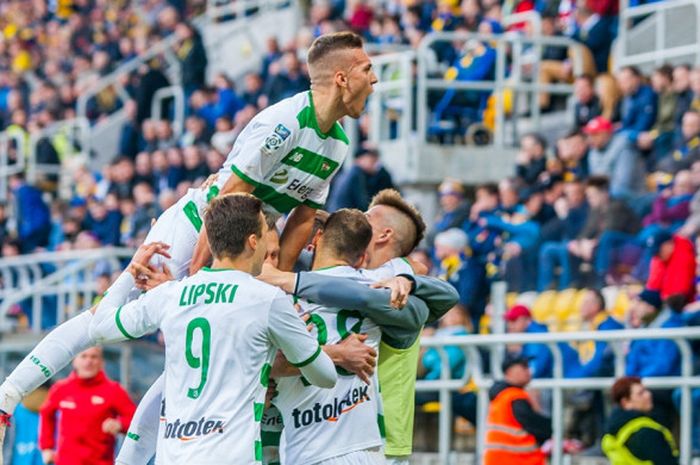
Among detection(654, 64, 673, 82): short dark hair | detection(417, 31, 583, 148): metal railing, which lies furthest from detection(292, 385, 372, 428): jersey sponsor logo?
detection(417, 31, 583, 148): metal railing

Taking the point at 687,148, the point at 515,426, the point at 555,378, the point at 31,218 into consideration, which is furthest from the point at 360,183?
the point at 31,218

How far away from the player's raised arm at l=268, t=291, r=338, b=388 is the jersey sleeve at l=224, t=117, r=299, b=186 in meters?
1.03

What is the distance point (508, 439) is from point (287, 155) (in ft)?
12.9

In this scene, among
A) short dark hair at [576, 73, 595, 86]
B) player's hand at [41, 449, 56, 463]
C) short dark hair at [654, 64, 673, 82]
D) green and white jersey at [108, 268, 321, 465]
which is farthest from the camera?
short dark hair at [576, 73, 595, 86]

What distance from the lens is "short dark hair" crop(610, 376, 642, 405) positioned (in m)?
11.5

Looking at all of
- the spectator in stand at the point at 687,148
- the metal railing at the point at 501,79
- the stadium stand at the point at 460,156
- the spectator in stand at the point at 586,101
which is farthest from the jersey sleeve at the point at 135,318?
the metal railing at the point at 501,79

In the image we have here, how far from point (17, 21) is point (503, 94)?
1612 cm

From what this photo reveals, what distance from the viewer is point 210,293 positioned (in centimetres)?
777

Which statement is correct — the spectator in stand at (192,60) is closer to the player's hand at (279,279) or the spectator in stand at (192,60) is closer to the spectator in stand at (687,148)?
the spectator in stand at (687,148)

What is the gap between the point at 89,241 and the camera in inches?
842

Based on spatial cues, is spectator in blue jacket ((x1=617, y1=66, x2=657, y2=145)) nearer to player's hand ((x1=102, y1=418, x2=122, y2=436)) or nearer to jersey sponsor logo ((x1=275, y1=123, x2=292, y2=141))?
player's hand ((x1=102, y1=418, x2=122, y2=436))

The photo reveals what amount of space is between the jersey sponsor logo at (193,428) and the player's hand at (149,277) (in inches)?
35.3

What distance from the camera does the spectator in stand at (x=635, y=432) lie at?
445 inches

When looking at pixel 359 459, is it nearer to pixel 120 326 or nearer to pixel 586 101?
pixel 120 326
